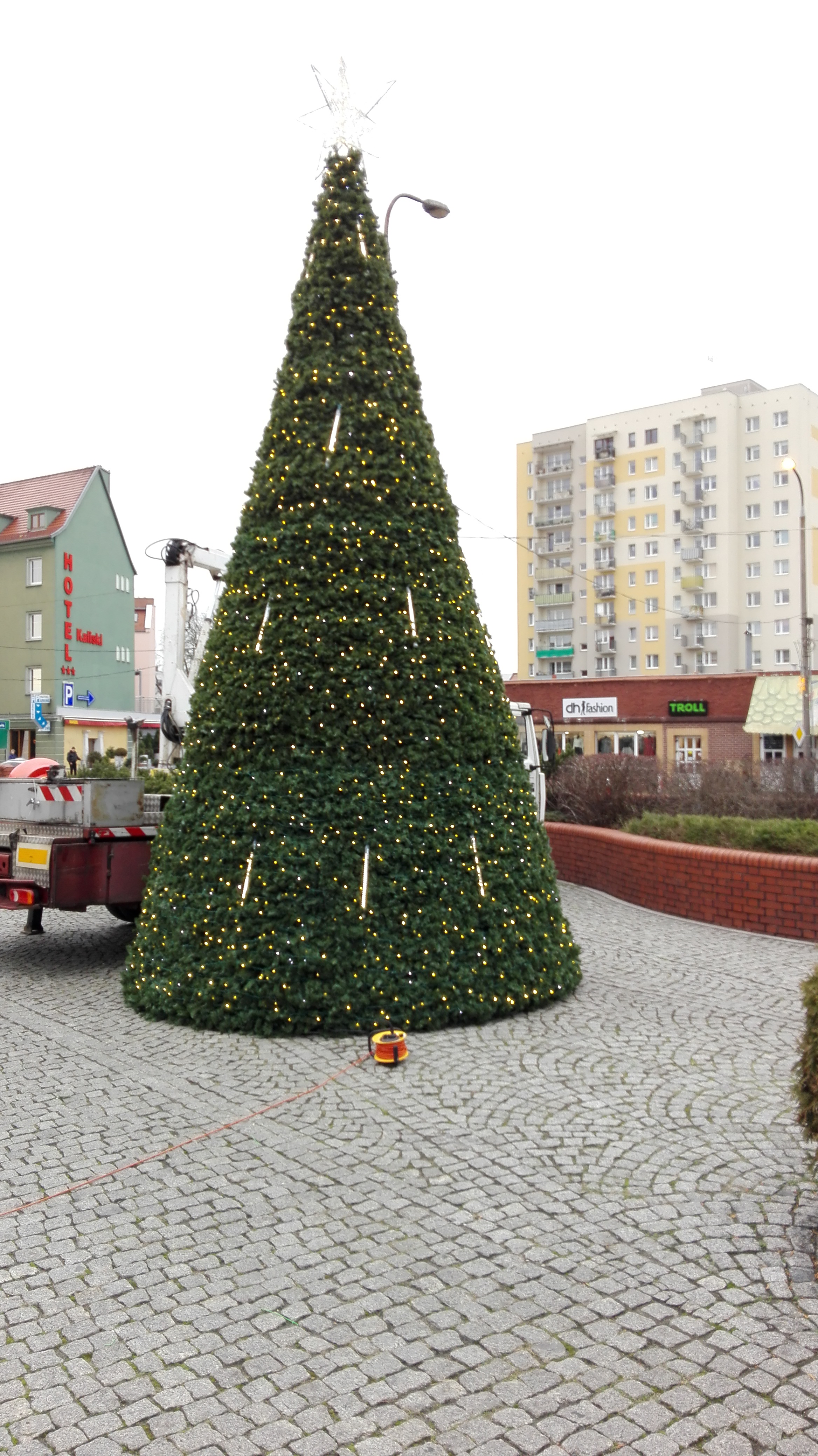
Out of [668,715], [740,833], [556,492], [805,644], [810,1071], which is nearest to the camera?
[810,1071]

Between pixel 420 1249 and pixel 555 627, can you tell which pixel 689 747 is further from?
pixel 420 1249

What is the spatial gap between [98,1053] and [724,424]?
221 ft

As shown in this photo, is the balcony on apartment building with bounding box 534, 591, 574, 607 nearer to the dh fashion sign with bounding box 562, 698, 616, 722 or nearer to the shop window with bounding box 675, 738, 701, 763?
the dh fashion sign with bounding box 562, 698, 616, 722

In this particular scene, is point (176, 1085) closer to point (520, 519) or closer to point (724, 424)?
point (724, 424)

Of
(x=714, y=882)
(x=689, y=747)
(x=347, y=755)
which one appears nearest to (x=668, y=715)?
(x=689, y=747)

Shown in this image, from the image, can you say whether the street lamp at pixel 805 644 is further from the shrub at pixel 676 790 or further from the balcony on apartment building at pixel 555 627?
the balcony on apartment building at pixel 555 627

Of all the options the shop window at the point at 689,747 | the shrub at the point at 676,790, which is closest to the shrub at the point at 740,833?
the shrub at the point at 676,790

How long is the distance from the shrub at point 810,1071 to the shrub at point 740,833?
24.4 ft

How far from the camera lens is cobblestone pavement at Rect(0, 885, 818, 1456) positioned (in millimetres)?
3084

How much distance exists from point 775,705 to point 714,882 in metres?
31.9

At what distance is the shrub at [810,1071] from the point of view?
154 inches

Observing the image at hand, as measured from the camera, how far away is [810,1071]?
3961 millimetres

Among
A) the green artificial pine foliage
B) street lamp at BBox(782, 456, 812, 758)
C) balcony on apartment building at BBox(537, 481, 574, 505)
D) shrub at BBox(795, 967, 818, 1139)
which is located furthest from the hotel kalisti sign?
shrub at BBox(795, 967, 818, 1139)

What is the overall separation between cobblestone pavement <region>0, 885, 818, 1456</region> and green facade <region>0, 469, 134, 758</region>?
139 feet
